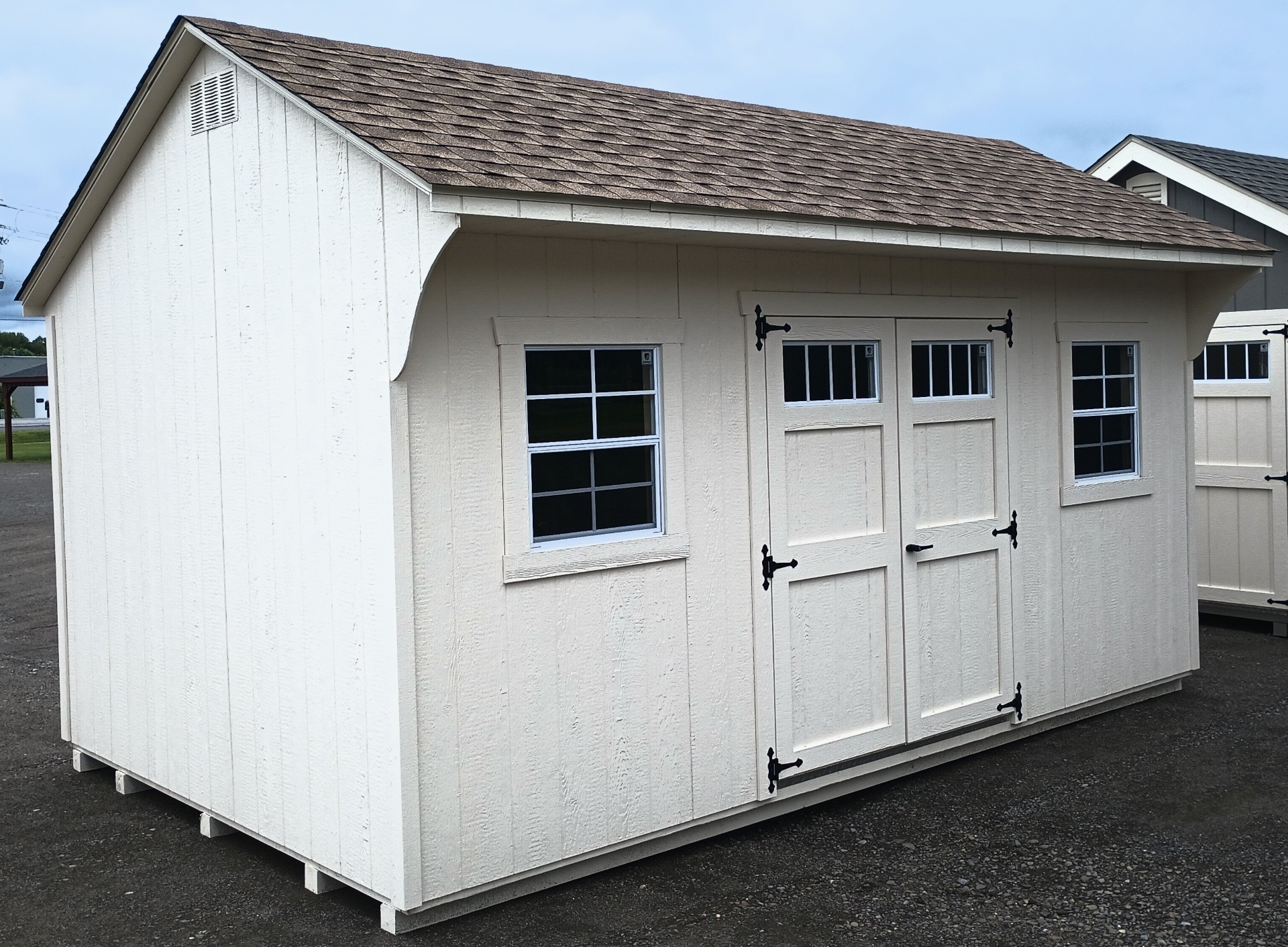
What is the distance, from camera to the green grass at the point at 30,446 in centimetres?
3316

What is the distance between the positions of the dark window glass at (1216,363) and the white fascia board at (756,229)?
267 centimetres

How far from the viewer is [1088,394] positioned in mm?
7199

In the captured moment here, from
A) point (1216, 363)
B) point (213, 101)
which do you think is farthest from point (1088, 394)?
point (213, 101)

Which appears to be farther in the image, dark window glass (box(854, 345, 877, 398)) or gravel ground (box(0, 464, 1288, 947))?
dark window glass (box(854, 345, 877, 398))

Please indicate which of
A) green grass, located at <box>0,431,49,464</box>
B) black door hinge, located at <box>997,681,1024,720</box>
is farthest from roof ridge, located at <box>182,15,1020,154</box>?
green grass, located at <box>0,431,49,464</box>

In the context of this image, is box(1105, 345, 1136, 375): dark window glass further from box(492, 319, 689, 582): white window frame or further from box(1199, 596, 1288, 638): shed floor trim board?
box(492, 319, 689, 582): white window frame

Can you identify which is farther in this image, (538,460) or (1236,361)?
(1236,361)

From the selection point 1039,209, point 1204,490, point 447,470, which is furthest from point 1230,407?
point 447,470

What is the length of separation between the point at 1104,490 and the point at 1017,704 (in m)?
1.31

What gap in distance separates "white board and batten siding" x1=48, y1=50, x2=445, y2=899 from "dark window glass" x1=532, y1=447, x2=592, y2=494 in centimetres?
65

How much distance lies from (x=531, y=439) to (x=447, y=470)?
1.31 ft

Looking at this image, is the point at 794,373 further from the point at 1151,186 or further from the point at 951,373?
the point at 1151,186

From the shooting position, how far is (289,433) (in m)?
4.95

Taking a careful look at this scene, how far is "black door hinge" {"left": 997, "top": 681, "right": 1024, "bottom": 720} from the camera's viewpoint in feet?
Result: 21.7
